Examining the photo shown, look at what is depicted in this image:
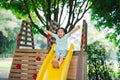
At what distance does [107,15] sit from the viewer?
15438 millimetres

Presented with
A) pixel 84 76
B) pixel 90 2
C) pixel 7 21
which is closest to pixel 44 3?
pixel 90 2

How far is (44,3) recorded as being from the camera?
15133 mm

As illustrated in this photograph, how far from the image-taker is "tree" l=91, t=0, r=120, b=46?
50.4ft

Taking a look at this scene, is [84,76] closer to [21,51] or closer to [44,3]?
[21,51]

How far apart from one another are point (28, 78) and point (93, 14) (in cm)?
786

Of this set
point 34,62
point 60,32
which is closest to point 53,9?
point 34,62

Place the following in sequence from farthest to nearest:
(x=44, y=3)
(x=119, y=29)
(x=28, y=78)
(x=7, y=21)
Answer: (x=7, y=21), (x=119, y=29), (x=44, y=3), (x=28, y=78)

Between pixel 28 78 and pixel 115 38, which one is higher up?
pixel 115 38

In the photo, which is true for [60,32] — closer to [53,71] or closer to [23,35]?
[53,71]

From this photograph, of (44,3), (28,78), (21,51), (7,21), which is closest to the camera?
(28,78)

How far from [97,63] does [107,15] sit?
2741mm

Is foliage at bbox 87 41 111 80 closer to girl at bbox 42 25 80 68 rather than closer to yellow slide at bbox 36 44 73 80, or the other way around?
girl at bbox 42 25 80 68

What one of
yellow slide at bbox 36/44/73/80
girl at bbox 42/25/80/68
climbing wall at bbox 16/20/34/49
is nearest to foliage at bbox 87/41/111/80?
climbing wall at bbox 16/20/34/49

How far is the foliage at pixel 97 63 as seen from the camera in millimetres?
14703
